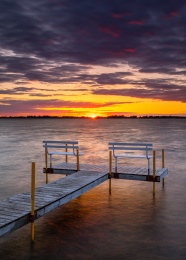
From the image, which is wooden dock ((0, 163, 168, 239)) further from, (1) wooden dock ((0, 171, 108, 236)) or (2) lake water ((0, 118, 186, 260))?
(2) lake water ((0, 118, 186, 260))

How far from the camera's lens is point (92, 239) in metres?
11.0

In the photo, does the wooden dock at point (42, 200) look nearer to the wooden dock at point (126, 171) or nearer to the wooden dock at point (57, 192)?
the wooden dock at point (57, 192)

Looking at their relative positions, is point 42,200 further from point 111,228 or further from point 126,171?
point 126,171

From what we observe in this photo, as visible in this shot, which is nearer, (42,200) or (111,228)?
(42,200)

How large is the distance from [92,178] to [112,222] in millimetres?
2384

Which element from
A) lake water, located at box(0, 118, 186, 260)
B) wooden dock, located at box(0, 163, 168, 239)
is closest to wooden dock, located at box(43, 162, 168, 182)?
wooden dock, located at box(0, 163, 168, 239)

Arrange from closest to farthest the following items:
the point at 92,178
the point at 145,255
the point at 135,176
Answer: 1. the point at 145,255
2. the point at 92,178
3. the point at 135,176

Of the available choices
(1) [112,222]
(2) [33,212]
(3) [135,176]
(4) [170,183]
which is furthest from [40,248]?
(4) [170,183]

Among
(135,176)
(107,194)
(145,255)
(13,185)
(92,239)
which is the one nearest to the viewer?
(145,255)

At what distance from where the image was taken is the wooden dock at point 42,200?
9321mm

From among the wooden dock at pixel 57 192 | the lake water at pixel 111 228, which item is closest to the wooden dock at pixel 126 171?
the wooden dock at pixel 57 192

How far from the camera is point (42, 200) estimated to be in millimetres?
11125

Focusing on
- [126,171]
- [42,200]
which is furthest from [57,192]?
[126,171]

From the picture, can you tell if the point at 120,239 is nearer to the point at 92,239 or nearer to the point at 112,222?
the point at 92,239
